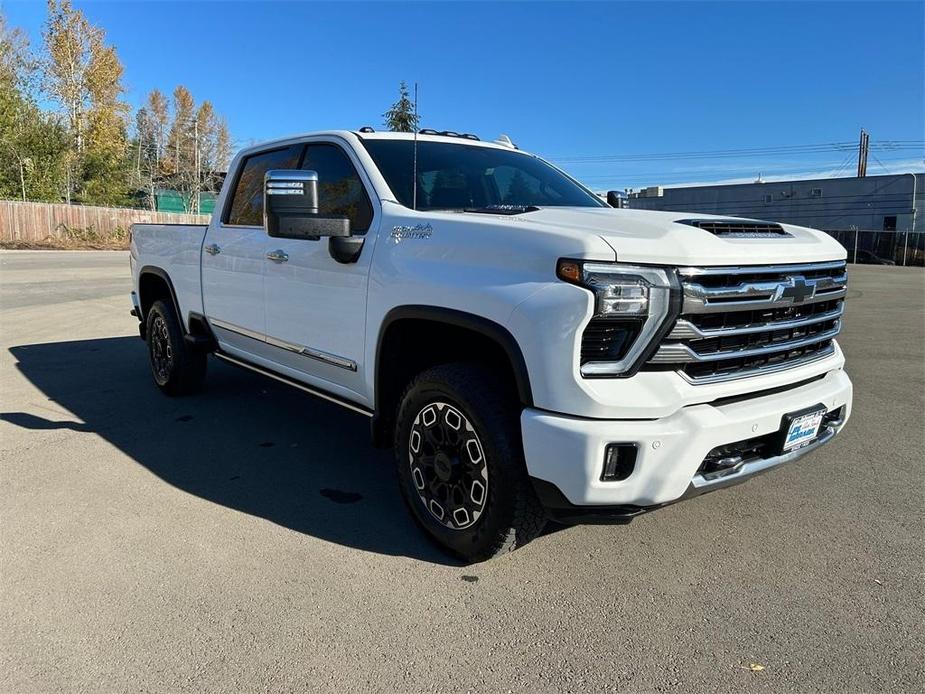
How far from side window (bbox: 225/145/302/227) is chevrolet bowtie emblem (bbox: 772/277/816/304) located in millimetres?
3000

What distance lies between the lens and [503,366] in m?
3.00

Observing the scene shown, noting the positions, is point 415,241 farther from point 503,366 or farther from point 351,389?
point 351,389

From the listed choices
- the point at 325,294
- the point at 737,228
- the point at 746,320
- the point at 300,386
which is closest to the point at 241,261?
the point at 300,386

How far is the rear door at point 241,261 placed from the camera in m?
4.52

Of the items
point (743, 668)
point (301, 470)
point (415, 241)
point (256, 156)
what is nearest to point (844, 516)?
point (743, 668)

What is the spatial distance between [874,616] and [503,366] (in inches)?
70.3

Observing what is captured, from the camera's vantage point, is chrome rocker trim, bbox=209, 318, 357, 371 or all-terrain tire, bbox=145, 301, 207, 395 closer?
chrome rocker trim, bbox=209, 318, 357, 371

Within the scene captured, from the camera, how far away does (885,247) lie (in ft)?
133

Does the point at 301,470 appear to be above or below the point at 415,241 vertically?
below

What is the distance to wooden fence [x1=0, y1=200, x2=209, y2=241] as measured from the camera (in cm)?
3228

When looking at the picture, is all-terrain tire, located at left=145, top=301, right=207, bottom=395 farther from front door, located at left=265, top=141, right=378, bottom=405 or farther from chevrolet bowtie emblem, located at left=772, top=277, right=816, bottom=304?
chevrolet bowtie emblem, located at left=772, top=277, right=816, bottom=304

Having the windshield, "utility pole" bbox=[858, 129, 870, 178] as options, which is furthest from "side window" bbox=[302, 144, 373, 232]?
"utility pole" bbox=[858, 129, 870, 178]

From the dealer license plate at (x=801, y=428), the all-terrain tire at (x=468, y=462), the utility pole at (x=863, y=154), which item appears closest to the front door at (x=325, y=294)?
the all-terrain tire at (x=468, y=462)

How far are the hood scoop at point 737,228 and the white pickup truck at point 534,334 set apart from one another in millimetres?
14
